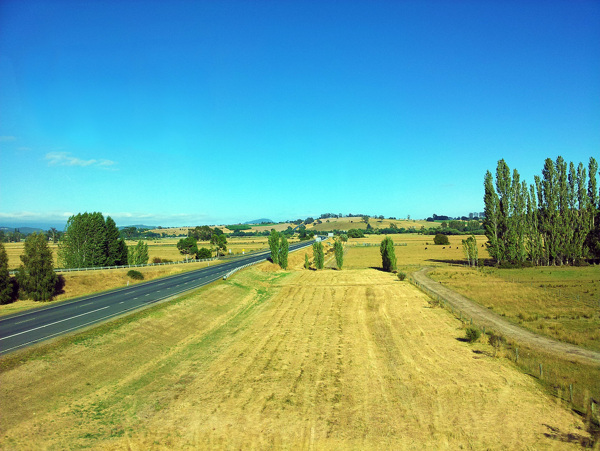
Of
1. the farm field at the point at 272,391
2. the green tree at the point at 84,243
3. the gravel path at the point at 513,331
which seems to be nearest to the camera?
the farm field at the point at 272,391

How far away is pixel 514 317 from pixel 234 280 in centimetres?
3427

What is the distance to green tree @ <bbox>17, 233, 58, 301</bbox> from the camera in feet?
141

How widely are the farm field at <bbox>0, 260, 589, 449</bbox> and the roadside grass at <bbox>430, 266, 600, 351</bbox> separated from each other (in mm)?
8283

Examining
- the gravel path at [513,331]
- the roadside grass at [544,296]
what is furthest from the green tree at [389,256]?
the gravel path at [513,331]

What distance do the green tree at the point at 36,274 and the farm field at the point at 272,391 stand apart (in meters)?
21.3

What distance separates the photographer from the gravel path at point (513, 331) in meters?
23.1

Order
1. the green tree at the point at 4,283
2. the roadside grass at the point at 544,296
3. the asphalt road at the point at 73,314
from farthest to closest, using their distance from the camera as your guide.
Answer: the green tree at the point at 4,283 < the roadside grass at the point at 544,296 < the asphalt road at the point at 73,314

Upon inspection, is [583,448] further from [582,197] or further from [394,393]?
[582,197]

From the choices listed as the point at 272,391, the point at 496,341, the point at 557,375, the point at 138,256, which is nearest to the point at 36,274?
the point at 138,256

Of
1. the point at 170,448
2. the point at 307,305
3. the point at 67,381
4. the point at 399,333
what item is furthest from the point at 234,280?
the point at 170,448

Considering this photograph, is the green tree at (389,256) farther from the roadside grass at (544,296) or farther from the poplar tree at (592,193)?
the poplar tree at (592,193)

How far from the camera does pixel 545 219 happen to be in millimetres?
78250

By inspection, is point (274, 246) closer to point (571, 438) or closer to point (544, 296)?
point (544, 296)

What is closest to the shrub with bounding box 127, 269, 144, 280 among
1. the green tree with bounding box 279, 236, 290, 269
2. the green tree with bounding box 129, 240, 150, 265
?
the green tree with bounding box 129, 240, 150, 265
